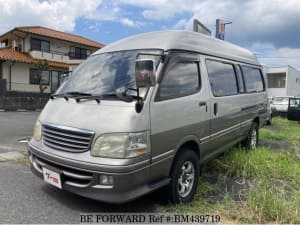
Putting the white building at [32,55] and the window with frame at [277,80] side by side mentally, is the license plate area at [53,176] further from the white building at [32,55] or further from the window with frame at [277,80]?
the window with frame at [277,80]

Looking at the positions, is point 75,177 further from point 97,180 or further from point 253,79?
point 253,79

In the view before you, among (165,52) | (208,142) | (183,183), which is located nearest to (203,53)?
(165,52)

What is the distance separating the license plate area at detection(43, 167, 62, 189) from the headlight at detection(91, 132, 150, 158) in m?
0.59

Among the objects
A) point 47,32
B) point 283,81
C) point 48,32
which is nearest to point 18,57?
point 47,32

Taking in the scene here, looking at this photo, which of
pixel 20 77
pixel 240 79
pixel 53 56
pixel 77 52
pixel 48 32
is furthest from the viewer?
pixel 77 52

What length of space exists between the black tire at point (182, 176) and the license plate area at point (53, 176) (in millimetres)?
1329

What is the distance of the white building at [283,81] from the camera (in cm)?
Answer: 3259

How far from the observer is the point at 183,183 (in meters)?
4.04

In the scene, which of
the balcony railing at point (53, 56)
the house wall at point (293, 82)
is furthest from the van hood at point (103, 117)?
the house wall at point (293, 82)

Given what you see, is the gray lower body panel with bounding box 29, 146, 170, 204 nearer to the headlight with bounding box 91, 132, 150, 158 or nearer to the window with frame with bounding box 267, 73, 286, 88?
the headlight with bounding box 91, 132, 150, 158

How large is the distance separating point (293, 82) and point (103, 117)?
35128mm

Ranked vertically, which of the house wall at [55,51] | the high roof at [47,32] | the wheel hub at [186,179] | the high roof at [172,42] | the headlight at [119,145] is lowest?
the wheel hub at [186,179]

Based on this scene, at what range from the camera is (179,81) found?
406cm

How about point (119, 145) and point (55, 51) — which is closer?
point (119, 145)
